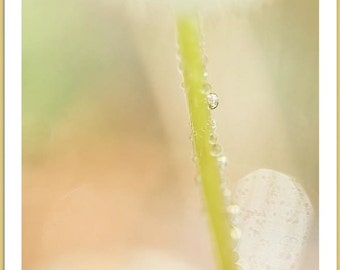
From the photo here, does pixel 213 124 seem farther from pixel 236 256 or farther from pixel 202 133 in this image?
pixel 236 256

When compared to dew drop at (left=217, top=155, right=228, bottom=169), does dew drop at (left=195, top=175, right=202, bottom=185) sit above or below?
below

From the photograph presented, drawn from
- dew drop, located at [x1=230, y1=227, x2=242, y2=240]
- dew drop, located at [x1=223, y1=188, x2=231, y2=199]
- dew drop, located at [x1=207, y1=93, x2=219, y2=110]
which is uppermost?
dew drop, located at [x1=207, y1=93, x2=219, y2=110]

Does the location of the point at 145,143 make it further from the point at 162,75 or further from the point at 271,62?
the point at 271,62
